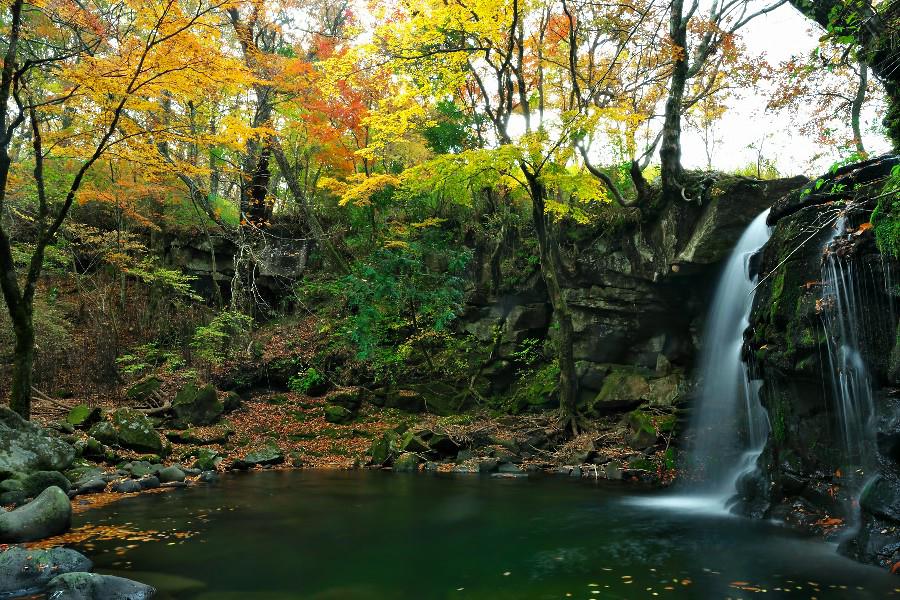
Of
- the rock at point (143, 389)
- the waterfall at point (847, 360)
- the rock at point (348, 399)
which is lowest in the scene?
the rock at point (348, 399)

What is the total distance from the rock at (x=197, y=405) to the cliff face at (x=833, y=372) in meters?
12.7

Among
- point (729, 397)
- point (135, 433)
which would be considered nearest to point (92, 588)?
point (135, 433)

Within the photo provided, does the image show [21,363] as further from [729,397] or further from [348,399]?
[729,397]

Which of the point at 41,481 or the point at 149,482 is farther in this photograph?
the point at 149,482

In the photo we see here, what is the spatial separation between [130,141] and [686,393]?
544 inches

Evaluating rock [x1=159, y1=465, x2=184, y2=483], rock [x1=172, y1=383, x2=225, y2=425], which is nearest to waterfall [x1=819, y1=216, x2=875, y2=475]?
rock [x1=159, y1=465, x2=184, y2=483]

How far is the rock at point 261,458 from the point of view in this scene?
12.6 metres

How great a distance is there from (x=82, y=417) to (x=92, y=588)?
9.41m

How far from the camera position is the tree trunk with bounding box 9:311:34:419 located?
31.4 ft

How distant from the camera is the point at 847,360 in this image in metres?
7.18

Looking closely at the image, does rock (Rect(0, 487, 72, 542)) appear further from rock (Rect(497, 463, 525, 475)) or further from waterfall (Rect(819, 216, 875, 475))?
waterfall (Rect(819, 216, 875, 475))

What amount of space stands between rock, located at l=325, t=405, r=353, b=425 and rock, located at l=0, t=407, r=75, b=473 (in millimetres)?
7148

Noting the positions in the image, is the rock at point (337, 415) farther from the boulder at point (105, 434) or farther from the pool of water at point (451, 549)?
the pool of water at point (451, 549)

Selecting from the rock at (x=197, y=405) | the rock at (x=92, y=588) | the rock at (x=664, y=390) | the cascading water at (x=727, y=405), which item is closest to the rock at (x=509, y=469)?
the cascading water at (x=727, y=405)
